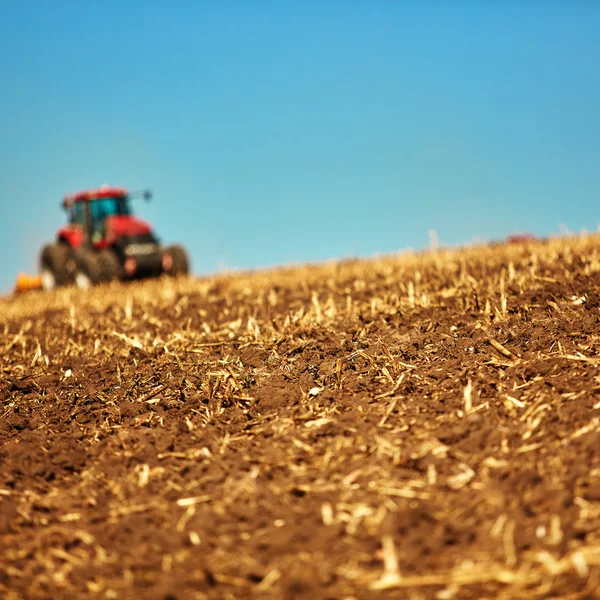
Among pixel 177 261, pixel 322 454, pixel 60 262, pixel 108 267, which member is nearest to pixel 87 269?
pixel 108 267

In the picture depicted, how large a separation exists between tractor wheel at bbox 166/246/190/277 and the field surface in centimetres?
853

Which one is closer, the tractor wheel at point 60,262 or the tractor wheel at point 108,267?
the tractor wheel at point 108,267

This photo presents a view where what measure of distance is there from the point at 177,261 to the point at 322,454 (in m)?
11.8

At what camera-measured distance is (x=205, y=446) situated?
4191mm

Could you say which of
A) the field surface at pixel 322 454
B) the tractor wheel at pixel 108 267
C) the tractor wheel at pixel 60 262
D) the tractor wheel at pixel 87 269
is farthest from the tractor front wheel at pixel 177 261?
the field surface at pixel 322 454

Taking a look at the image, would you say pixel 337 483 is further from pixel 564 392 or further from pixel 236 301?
pixel 236 301

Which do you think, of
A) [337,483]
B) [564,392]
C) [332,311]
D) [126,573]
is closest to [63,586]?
[126,573]

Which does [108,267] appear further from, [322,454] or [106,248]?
[322,454]

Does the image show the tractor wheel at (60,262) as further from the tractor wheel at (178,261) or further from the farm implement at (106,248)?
the tractor wheel at (178,261)

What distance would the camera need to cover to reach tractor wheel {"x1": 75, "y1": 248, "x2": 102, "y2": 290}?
14.6 meters

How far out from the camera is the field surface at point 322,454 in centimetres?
297

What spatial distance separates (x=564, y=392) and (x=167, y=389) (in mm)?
2588

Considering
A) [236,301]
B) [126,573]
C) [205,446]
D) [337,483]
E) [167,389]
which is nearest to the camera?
[126,573]

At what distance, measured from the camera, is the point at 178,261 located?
15.3m
